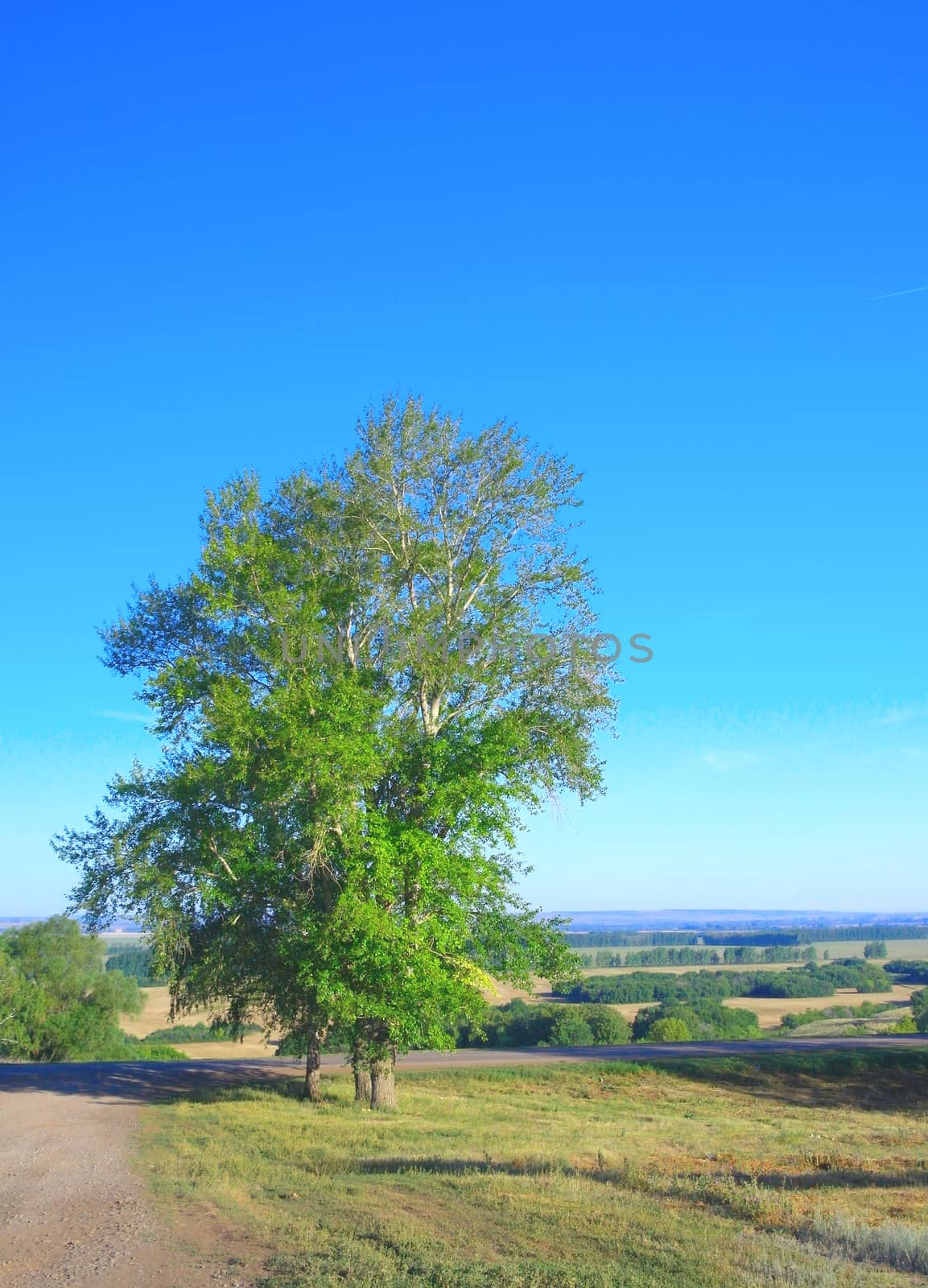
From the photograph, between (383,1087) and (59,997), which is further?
(59,997)

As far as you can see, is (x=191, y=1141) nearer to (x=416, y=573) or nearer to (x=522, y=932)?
(x=522, y=932)

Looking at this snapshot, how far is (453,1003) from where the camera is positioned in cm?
1952

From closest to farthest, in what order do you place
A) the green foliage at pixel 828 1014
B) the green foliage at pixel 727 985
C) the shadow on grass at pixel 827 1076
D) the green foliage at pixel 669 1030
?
1. the shadow on grass at pixel 827 1076
2. the green foliage at pixel 669 1030
3. the green foliage at pixel 828 1014
4. the green foliage at pixel 727 985

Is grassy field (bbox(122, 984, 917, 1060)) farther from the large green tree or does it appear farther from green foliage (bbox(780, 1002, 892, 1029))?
the large green tree

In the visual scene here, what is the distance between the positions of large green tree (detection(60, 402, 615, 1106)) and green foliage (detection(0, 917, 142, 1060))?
3512 centimetres

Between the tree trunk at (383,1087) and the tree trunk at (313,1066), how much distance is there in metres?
1.34

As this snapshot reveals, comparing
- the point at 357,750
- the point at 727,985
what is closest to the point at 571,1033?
the point at 357,750

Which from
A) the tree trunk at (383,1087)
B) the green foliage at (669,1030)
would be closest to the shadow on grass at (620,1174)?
the tree trunk at (383,1087)

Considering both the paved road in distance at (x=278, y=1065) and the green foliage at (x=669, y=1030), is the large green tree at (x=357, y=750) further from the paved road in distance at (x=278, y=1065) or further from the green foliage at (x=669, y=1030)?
the green foliage at (x=669, y=1030)

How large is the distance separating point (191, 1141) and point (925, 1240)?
11.3 meters

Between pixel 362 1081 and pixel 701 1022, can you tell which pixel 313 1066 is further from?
pixel 701 1022

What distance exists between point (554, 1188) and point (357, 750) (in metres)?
8.47

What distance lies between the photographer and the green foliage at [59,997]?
51781 millimetres

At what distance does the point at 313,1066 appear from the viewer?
2314 centimetres
